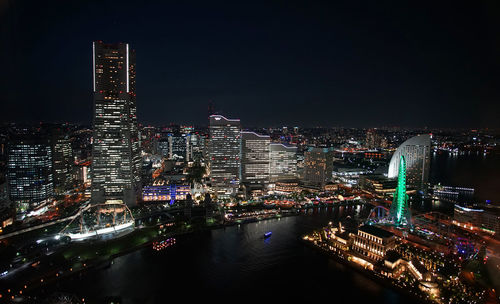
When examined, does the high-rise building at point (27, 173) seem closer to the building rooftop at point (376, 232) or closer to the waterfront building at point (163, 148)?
the building rooftop at point (376, 232)

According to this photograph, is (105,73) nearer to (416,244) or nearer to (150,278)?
(150,278)

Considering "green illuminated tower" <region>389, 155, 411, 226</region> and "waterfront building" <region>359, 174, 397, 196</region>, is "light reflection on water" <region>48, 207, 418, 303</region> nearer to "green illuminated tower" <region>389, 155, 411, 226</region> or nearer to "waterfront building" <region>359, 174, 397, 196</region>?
"green illuminated tower" <region>389, 155, 411, 226</region>

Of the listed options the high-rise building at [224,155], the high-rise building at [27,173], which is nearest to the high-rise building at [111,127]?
the high-rise building at [27,173]

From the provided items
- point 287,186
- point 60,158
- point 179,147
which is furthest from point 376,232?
point 179,147

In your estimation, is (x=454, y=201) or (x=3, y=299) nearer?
(x=3, y=299)

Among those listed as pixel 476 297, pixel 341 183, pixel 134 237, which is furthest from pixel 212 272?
→ pixel 341 183

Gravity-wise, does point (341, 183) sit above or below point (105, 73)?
below

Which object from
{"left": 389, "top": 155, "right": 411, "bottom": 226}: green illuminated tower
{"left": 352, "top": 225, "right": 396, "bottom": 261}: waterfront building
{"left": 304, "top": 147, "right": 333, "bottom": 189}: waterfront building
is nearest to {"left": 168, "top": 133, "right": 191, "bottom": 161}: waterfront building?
{"left": 304, "top": 147, "right": 333, "bottom": 189}: waterfront building

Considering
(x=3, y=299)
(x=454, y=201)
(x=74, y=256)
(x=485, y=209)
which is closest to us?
(x=3, y=299)
